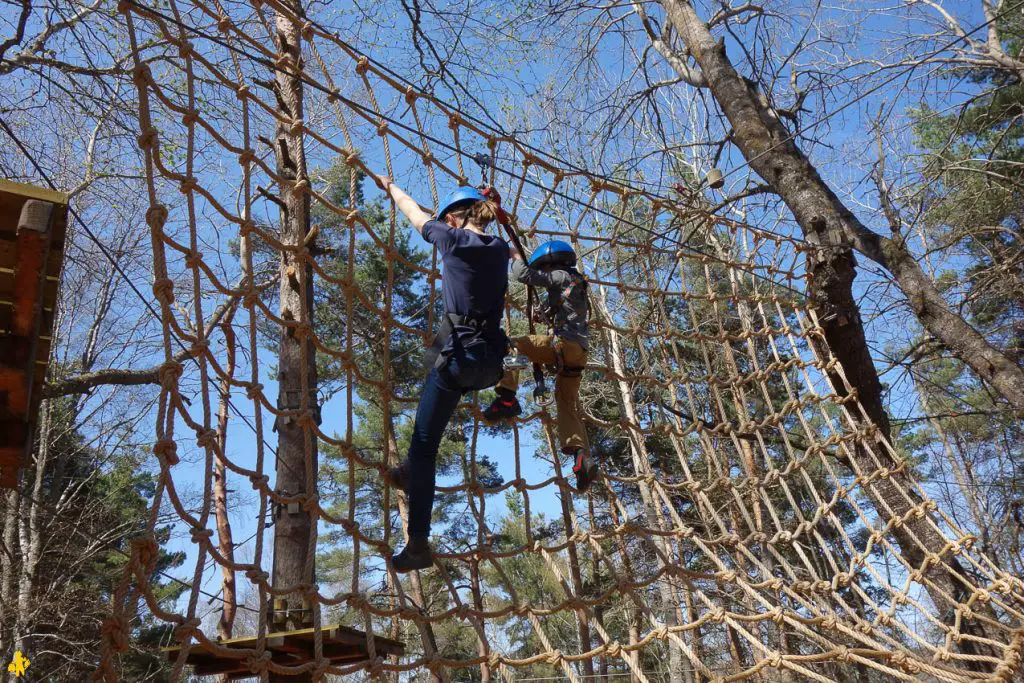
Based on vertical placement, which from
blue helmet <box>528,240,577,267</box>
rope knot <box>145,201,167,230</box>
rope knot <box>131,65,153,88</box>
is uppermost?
blue helmet <box>528,240,577,267</box>

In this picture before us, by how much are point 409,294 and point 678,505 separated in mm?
4614

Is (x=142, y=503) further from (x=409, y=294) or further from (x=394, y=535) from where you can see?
(x=409, y=294)

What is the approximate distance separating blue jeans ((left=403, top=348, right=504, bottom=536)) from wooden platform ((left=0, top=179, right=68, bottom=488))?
1.26 metres

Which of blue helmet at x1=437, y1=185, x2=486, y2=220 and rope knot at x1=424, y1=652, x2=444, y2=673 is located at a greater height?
blue helmet at x1=437, y1=185, x2=486, y2=220

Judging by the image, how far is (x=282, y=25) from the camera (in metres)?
3.51

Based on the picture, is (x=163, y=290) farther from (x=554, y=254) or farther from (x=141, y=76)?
(x=554, y=254)

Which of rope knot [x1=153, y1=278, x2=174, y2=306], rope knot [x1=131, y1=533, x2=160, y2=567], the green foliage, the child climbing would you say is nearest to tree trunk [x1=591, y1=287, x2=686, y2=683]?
the child climbing

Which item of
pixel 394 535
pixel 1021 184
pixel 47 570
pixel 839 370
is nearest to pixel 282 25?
pixel 839 370

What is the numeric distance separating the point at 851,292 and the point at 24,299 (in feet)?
10.9

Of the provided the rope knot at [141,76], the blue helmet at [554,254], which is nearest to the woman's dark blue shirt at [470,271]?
the blue helmet at [554,254]

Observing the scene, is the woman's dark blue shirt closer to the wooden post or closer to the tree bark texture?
the wooden post

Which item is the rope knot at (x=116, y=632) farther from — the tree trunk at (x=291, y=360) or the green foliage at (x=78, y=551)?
the green foliage at (x=78, y=551)

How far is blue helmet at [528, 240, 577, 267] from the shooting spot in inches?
109

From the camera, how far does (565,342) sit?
2656mm
